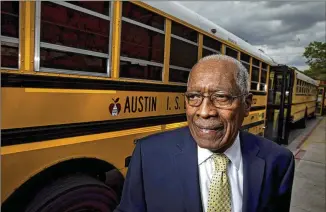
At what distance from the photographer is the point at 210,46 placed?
4.20 m

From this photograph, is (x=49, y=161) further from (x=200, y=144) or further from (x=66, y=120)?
(x=200, y=144)

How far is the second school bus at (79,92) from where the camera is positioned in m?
1.95

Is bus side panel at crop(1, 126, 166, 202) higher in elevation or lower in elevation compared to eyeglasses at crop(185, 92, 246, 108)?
lower

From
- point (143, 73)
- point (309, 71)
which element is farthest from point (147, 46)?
point (309, 71)

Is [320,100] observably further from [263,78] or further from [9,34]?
[9,34]

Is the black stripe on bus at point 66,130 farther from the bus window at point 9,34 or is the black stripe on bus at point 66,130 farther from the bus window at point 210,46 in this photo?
the bus window at point 210,46

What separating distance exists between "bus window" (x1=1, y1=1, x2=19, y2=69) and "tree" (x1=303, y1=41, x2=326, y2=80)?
43093 mm

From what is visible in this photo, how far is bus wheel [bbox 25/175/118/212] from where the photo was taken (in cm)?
217

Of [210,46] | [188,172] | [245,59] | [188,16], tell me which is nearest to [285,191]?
[188,172]

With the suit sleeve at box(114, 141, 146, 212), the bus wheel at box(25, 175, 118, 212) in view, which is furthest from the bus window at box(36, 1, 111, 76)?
the suit sleeve at box(114, 141, 146, 212)

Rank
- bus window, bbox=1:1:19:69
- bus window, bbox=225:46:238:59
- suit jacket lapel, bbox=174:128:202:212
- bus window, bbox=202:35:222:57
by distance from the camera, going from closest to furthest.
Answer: suit jacket lapel, bbox=174:128:202:212 < bus window, bbox=1:1:19:69 < bus window, bbox=202:35:222:57 < bus window, bbox=225:46:238:59

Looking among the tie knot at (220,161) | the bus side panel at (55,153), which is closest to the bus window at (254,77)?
the bus side panel at (55,153)

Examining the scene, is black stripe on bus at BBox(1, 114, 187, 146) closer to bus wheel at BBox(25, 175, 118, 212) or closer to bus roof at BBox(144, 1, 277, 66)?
bus wheel at BBox(25, 175, 118, 212)

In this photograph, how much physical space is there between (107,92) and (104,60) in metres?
A: 0.28
